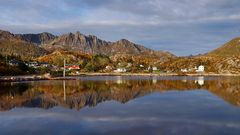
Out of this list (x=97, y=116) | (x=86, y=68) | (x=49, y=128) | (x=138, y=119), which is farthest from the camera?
(x=86, y=68)

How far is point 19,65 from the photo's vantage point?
125312 millimetres

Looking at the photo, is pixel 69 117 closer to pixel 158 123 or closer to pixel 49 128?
pixel 49 128

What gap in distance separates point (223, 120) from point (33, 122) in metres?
12.5

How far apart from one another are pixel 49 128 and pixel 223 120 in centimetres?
1134

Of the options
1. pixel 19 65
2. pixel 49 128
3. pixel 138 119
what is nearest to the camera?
pixel 49 128

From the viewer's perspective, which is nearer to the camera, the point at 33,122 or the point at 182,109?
the point at 33,122

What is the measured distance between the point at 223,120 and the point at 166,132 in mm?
6191

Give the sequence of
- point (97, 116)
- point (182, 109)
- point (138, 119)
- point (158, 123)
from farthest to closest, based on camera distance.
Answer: point (182, 109), point (97, 116), point (138, 119), point (158, 123)

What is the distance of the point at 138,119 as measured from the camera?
76.0ft

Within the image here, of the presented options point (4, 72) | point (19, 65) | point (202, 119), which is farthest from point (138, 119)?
point (19, 65)

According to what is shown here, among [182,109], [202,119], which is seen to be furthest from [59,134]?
[182,109]

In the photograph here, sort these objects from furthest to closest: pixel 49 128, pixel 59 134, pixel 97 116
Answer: pixel 97 116 → pixel 49 128 → pixel 59 134

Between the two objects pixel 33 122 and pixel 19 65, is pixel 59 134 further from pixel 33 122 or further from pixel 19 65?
pixel 19 65

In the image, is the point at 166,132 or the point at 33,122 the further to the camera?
the point at 33,122
